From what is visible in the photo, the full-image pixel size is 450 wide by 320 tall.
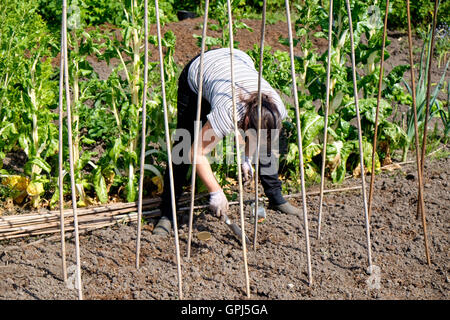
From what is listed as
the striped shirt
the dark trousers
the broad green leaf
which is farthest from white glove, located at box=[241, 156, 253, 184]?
the broad green leaf

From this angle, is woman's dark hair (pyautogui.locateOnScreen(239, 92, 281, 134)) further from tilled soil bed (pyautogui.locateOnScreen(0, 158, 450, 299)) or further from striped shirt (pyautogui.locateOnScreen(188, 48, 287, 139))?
tilled soil bed (pyautogui.locateOnScreen(0, 158, 450, 299))

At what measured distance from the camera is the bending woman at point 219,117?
2838 millimetres

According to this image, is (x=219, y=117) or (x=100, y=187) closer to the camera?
(x=219, y=117)

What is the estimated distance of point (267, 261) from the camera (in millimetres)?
3145

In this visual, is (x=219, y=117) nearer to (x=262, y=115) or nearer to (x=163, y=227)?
(x=262, y=115)

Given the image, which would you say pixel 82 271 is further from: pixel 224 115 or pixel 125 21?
pixel 125 21

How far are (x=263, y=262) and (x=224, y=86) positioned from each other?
100 cm

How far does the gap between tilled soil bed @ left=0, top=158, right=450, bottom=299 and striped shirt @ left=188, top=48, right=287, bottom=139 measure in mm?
770

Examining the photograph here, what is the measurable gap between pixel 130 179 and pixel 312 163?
1376mm

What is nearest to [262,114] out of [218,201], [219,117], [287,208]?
[219,117]

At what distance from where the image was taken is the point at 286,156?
405 cm

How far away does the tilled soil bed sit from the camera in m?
2.88

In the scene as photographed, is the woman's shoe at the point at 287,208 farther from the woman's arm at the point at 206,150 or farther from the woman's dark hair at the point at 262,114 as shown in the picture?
the woman's dark hair at the point at 262,114

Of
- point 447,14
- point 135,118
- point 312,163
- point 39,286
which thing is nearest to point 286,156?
point 312,163
